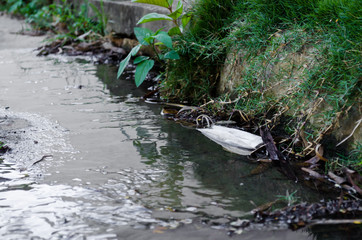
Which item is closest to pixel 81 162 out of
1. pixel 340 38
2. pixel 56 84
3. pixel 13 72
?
pixel 340 38

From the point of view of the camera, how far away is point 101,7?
5199mm

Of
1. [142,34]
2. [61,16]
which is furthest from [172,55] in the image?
[61,16]

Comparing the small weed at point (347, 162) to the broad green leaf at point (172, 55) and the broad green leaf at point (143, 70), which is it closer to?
the broad green leaf at point (172, 55)

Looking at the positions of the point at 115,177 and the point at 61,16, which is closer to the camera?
the point at 115,177

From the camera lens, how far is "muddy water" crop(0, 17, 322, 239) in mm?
1706

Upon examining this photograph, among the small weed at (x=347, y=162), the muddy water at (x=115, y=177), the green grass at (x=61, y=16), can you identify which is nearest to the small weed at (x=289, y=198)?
the muddy water at (x=115, y=177)

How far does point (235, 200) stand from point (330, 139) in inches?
26.0

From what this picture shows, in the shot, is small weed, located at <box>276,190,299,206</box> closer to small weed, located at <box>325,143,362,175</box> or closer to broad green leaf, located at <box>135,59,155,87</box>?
small weed, located at <box>325,143,362,175</box>

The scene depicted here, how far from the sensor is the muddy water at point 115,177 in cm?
171

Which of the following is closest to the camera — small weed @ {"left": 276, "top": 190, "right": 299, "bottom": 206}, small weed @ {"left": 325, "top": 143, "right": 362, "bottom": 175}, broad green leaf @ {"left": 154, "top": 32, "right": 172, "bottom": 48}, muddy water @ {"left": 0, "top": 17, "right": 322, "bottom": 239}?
muddy water @ {"left": 0, "top": 17, "right": 322, "bottom": 239}

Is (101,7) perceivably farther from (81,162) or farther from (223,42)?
(81,162)

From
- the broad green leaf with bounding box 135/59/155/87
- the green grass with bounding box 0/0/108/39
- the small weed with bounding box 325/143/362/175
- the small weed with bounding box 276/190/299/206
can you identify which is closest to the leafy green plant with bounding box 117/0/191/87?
the broad green leaf with bounding box 135/59/155/87

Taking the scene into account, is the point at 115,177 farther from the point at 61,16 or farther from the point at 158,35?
the point at 61,16

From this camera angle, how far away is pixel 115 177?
212cm
